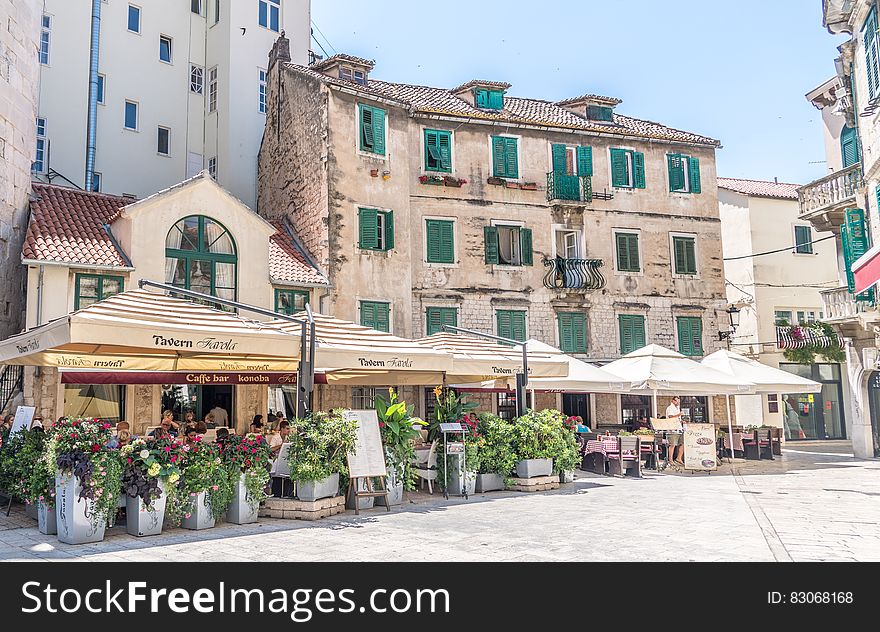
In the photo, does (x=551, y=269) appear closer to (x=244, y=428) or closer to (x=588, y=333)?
(x=588, y=333)

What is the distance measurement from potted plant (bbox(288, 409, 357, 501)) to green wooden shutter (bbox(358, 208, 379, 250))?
11.8m

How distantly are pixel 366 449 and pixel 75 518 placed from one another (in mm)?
4321

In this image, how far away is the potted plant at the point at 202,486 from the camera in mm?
10930

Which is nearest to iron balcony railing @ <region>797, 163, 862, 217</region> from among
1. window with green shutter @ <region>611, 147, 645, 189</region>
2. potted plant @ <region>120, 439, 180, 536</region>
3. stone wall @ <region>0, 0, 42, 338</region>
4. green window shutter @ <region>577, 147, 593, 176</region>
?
window with green shutter @ <region>611, 147, 645, 189</region>

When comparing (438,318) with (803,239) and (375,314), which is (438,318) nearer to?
(375,314)

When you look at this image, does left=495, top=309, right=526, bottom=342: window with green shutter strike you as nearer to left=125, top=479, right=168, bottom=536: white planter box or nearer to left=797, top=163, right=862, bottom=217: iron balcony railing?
left=797, top=163, right=862, bottom=217: iron balcony railing

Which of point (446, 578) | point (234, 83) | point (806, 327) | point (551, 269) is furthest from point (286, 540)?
point (806, 327)

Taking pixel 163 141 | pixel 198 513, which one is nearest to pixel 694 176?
pixel 163 141

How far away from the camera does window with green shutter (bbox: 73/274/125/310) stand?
19.2 metres

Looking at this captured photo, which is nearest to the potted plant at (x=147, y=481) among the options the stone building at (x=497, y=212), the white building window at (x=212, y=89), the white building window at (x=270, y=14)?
the stone building at (x=497, y=212)

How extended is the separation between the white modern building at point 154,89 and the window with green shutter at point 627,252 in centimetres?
1274

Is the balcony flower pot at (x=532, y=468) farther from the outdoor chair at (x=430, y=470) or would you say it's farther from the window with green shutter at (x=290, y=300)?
the window with green shutter at (x=290, y=300)

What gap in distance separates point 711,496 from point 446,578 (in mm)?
8888

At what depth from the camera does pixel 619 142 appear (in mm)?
28344
